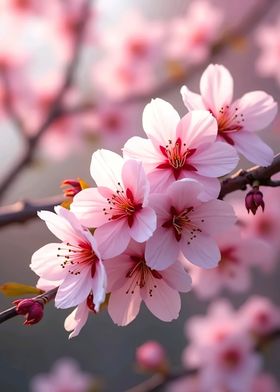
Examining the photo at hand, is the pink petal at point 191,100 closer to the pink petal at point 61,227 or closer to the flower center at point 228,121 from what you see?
the flower center at point 228,121

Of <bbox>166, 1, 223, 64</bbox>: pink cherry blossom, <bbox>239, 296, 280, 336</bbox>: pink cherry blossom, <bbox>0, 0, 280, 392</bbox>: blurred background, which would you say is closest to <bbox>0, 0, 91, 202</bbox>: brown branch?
<bbox>0, 0, 280, 392</bbox>: blurred background

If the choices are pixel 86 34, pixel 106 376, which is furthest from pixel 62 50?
pixel 106 376

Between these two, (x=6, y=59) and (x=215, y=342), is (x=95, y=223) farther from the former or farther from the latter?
(x=6, y=59)

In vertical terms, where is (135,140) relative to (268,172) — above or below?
above

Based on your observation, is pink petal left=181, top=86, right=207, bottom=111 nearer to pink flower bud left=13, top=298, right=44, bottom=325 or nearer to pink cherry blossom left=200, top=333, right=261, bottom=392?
pink flower bud left=13, top=298, right=44, bottom=325

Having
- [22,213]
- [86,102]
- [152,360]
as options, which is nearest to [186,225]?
[22,213]

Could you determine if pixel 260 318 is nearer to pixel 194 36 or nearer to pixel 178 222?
pixel 194 36

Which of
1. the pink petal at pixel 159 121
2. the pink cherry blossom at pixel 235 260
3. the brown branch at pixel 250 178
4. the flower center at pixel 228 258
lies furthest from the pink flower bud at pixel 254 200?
the flower center at pixel 228 258

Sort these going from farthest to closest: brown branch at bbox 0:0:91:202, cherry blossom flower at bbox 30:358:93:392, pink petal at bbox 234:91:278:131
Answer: cherry blossom flower at bbox 30:358:93:392 < brown branch at bbox 0:0:91:202 < pink petal at bbox 234:91:278:131
